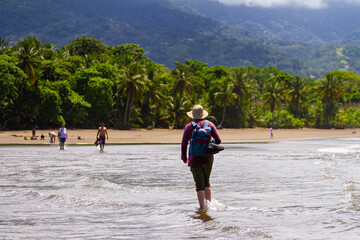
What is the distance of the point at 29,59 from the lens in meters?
47.4

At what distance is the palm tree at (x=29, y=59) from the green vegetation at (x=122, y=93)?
0.10m

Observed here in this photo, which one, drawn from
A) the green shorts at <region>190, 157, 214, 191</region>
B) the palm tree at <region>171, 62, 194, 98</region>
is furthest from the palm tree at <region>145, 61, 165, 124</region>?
the green shorts at <region>190, 157, 214, 191</region>

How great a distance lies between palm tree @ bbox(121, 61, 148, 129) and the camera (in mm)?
57344

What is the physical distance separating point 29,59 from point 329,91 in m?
64.9

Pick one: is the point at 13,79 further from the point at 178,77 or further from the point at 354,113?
the point at 354,113

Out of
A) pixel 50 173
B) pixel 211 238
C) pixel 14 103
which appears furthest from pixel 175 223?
pixel 14 103

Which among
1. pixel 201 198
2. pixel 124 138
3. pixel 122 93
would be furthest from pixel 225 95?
pixel 201 198

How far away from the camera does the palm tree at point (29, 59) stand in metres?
46.8

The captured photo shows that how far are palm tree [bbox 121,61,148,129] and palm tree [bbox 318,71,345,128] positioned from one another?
4782 centimetres

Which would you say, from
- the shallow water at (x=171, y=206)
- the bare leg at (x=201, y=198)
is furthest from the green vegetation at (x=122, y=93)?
the bare leg at (x=201, y=198)

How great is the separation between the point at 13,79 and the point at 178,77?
29.1 metres

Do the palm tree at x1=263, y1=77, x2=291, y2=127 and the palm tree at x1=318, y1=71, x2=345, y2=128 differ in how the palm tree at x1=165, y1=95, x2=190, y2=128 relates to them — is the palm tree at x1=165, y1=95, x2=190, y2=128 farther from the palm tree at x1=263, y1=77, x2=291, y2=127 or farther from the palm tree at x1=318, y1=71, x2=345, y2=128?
the palm tree at x1=318, y1=71, x2=345, y2=128

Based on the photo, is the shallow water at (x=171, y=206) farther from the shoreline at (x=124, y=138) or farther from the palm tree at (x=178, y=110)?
the palm tree at (x=178, y=110)

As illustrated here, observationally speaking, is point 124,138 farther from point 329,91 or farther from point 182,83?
point 329,91
